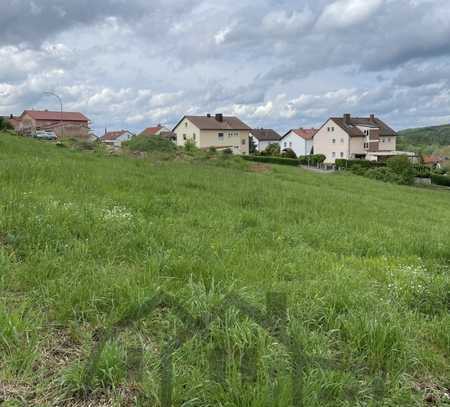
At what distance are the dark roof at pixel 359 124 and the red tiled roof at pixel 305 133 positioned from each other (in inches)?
297

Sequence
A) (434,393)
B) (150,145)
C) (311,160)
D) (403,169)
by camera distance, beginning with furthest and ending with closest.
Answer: (311,160), (403,169), (150,145), (434,393)

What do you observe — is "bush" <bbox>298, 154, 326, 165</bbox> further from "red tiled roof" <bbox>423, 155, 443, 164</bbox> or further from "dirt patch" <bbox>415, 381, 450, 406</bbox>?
"dirt patch" <bbox>415, 381, 450, 406</bbox>

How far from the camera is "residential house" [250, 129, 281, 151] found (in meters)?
93.6

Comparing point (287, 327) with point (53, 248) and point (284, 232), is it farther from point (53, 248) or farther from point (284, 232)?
point (284, 232)

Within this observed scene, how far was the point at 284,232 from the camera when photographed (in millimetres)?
5977

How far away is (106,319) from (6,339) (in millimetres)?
614

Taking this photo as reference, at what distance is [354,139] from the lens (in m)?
66.3

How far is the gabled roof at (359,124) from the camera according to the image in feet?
219

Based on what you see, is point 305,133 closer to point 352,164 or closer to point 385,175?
point 352,164

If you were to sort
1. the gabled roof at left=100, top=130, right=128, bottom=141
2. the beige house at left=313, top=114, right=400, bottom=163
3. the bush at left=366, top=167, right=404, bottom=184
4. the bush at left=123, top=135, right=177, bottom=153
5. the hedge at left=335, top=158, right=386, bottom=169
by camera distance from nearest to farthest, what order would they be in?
the bush at left=123, top=135, right=177, bottom=153 → the bush at left=366, top=167, right=404, bottom=184 → the hedge at left=335, top=158, right=386, bottom=169 → the beige house at left=313, top=114, right=400, bottom=163 → the gabled roof at left=100, top=130, right=128, bottom=141

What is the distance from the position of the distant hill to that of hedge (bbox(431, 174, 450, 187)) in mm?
98474

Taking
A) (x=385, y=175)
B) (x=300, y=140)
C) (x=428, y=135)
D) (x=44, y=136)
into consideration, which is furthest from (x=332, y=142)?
(x=428, y=135)

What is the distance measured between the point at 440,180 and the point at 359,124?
1029 inches

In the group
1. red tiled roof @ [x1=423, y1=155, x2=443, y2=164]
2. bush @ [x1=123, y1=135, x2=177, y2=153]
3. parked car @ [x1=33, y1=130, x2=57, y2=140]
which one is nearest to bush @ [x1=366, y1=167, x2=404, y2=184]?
bush @ [x1=123, y1=135, x2=177, y2=153]
